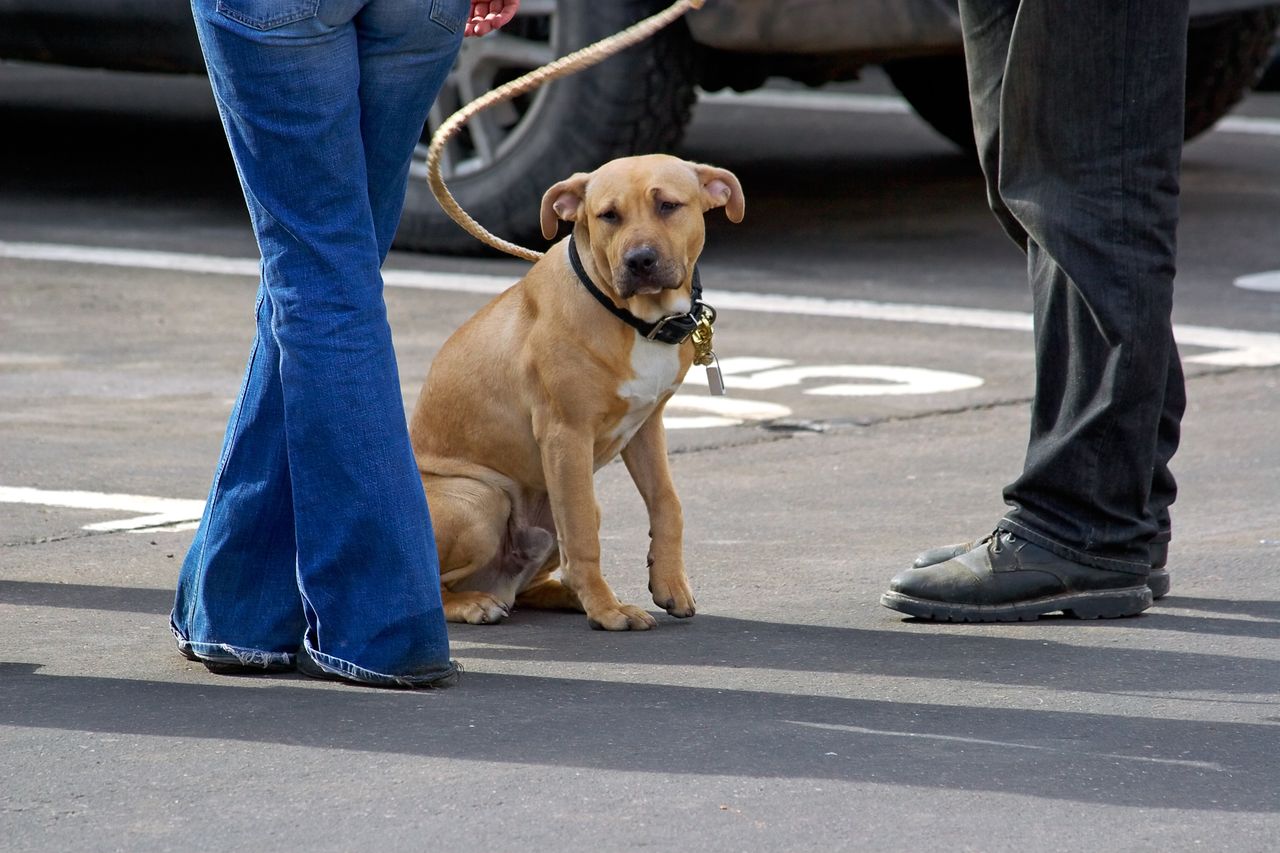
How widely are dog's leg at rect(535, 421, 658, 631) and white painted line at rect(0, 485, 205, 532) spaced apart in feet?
4.02

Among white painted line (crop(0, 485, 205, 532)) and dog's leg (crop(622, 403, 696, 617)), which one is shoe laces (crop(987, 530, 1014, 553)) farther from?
white painted line (crop(0, 485, 205, 532))

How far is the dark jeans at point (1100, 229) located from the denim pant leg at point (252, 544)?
1.50m

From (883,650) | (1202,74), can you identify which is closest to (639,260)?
(883,650)

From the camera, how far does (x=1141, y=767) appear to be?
3334mm

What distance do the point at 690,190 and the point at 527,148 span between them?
4.36 m

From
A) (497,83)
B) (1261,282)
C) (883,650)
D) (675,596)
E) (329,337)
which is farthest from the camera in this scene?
(497,83)

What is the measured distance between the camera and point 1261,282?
8.54 m

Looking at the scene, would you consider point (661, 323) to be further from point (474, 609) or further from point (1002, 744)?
point (1002, 744)

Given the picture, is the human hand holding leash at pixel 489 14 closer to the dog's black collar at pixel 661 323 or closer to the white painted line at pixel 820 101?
the dog's black collar at pixel 661 323

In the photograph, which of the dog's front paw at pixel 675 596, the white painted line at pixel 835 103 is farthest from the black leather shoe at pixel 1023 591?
the white painted line at pixel 835 103

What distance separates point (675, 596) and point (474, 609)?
0.40 meters

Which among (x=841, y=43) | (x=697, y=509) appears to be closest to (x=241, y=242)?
(x=841, y=43)

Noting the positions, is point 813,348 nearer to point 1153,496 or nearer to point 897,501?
point 897,501

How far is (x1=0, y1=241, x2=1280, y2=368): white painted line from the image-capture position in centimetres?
728
